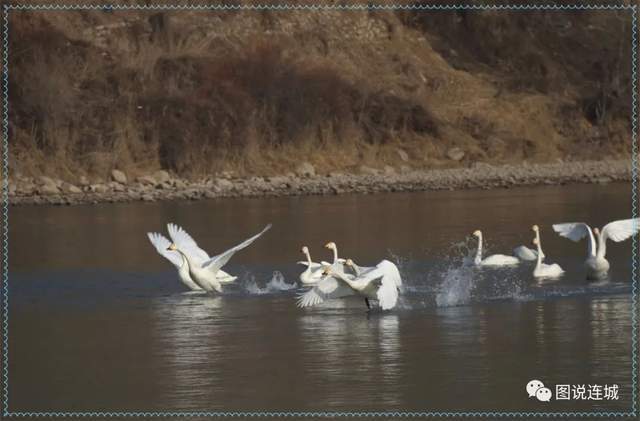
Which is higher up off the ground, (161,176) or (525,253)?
(161,176)

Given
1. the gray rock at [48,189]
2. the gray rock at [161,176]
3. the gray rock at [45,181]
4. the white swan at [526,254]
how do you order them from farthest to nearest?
the gray rock at [161,176], the gray rock at [45,181], the gray rock at [48,189], the white swan at [526,254]

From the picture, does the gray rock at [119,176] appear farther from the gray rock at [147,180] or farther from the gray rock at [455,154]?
the gray rock at [455,154]

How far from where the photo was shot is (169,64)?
41812mm

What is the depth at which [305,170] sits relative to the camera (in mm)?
38844

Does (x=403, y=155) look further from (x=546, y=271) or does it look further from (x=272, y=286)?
(x=272, y=286)

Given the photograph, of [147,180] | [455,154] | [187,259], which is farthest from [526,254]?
[455,154]

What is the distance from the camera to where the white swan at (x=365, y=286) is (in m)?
15.7

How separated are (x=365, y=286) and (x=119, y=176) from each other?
22445 mm

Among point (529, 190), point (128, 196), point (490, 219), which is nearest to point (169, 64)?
point (128, 196)

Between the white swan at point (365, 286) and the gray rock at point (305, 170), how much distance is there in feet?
72.3

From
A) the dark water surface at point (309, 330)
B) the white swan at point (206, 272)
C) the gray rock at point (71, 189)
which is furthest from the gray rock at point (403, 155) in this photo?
the white swan at point (206, 272)

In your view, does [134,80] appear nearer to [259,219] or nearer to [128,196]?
[128,196]

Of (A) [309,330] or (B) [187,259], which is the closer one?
(A) [309,330]

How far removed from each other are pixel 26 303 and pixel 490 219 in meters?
12.2
